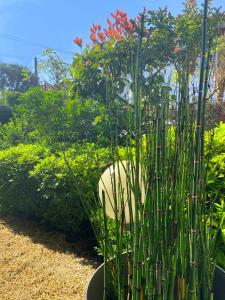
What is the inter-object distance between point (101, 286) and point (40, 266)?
116 cm

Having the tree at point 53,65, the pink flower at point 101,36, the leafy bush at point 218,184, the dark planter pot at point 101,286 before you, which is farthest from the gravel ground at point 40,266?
the tree at point 53,65

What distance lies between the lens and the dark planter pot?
1113mm

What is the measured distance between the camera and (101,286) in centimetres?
117

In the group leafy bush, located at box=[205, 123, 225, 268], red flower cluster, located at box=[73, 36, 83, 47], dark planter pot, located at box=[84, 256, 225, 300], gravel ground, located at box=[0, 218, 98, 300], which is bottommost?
gravel ground, located at box=[0, 218, 98, 300]

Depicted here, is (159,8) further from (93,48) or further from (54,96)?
(54,96)

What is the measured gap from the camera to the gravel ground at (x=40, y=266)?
1903 mm

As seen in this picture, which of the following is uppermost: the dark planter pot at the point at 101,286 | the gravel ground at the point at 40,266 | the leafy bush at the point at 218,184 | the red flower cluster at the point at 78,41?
the red flower cluster at the point at 78,41

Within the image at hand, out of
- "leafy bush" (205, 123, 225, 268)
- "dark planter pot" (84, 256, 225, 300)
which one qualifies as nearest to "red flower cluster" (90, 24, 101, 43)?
"leafy bush" (205, 123, 225, 268)

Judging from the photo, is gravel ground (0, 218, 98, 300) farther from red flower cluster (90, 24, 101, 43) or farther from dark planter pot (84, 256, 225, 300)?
red flower cluster (90, 24, 101, 43)

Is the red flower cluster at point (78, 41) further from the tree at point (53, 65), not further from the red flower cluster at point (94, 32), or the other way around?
the tree at point (53, 65)

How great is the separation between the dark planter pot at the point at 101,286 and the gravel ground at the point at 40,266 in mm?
779

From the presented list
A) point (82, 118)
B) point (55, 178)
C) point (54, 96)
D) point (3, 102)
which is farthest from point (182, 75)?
point (3, 102)

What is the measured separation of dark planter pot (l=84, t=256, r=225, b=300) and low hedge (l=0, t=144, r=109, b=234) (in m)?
1.09

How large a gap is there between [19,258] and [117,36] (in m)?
2.31
